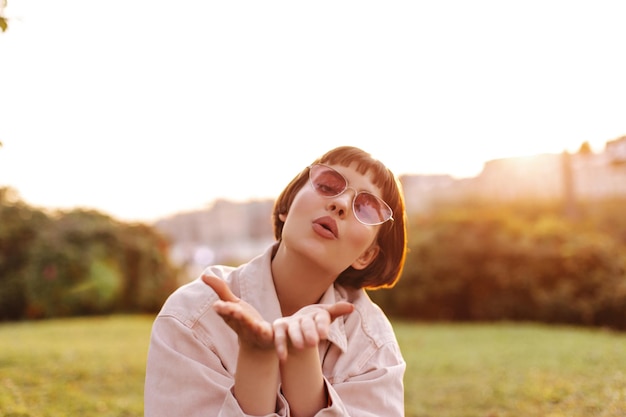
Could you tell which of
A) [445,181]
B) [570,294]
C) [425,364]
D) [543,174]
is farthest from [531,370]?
[445,181]

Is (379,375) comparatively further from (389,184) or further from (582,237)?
(582,237)

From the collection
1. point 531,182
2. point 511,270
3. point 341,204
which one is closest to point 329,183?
point 341,204

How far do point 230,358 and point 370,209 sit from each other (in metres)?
0.80

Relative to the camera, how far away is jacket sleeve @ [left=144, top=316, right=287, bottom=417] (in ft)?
7.40

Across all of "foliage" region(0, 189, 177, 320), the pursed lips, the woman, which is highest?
the pursed lips

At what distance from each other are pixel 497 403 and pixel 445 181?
10999 mm

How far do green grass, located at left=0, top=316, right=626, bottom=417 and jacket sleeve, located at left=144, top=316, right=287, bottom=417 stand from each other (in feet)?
8.50

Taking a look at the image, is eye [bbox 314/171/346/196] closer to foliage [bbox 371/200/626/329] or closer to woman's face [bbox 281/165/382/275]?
woman's face [bbox 281/165/382/275]

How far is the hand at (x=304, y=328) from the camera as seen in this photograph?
1.88 meters

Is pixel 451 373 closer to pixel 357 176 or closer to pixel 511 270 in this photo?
pixel 511 270

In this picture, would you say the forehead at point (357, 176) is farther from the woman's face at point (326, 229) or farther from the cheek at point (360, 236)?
the cheek at point (360, 236)

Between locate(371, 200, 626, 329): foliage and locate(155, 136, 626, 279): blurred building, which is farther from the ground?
locate(155, 136, 626, 279): blurred building

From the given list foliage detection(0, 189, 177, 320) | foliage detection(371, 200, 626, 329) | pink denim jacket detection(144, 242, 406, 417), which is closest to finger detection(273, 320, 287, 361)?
pink denim jacket detection(144, 242, 406, 417)

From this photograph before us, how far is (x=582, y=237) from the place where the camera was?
11.4 m
